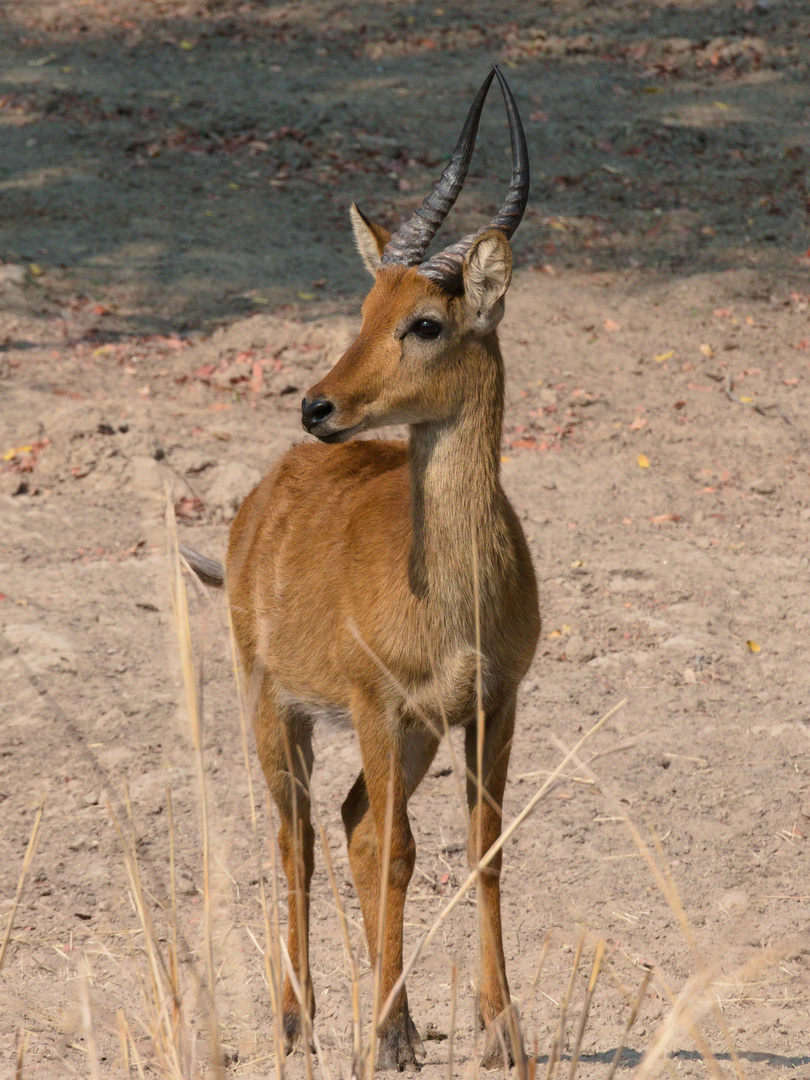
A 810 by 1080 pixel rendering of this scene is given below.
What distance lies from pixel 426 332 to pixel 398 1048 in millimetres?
2129

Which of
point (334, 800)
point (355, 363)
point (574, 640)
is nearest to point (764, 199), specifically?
point (574, 640)

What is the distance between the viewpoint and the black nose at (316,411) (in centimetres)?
351

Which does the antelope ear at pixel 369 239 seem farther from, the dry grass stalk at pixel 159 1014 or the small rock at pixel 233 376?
the small rock at pixel 233 376

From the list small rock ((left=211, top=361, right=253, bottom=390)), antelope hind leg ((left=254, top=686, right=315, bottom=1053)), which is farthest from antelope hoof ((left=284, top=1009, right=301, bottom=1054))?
small rock ((left=211, top=361, right=253, bottom=390))

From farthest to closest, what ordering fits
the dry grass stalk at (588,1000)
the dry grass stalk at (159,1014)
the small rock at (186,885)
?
the small rock at (186,885) < the dry grass stalk at (159,1014) < the dry grass stalk at (588,1000)

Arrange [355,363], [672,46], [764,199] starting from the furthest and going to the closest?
1. [672,46]
2. [764,199]
3. [355,363]

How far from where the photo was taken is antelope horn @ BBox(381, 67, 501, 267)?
3.79 metres

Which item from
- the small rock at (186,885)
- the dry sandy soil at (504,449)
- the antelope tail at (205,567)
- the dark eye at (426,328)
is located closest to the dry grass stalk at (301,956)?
the dry sandy soil at (504,449)

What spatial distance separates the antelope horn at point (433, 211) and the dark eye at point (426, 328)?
27 cm

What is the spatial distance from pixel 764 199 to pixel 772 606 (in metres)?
7.15

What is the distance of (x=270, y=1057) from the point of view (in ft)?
12.3

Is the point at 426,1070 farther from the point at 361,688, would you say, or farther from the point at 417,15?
the point at 417,15

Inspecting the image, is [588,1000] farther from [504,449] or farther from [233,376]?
[233,376]

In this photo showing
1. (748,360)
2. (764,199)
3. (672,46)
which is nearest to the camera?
(748,360)
